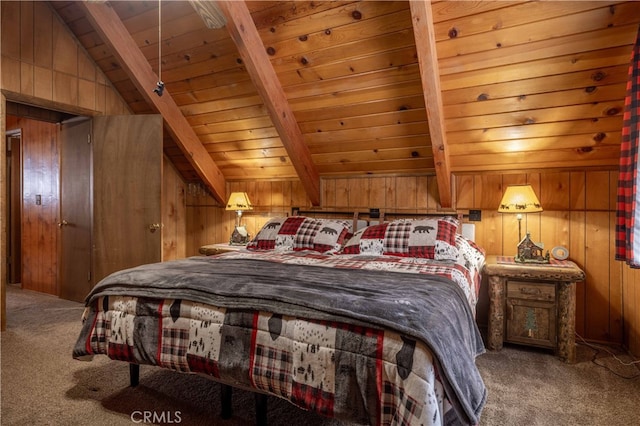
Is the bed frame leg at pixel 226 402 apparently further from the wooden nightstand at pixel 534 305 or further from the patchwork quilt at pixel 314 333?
the wooden nightstand at pixel 534 305

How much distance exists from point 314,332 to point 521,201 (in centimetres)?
210

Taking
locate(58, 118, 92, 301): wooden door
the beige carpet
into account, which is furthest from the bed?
locate(58, 118, 92, 301): wooden door

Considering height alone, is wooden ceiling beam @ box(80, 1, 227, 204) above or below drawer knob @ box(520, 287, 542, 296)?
above

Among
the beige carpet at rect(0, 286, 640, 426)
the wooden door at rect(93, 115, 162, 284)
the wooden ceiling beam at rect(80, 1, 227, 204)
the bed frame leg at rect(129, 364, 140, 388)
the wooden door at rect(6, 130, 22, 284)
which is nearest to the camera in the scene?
the beige carpet at rect(0, 286, 640, 426)

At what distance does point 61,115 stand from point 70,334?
A: 2.43 metres

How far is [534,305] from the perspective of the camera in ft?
8.27

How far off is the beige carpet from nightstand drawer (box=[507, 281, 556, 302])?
40 centimetres

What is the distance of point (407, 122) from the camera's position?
3006mm

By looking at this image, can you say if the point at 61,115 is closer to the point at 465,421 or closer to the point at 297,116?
the point at 297,116

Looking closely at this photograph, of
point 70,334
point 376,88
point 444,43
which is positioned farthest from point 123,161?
point 444,43

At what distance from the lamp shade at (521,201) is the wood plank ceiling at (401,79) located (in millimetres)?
373

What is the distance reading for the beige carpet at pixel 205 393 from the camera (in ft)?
5.73

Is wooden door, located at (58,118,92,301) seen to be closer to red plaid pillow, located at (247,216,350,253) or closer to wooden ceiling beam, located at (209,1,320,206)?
red plaid pillow, located at (247,216,350,253)

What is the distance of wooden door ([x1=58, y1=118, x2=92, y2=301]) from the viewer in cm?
378
